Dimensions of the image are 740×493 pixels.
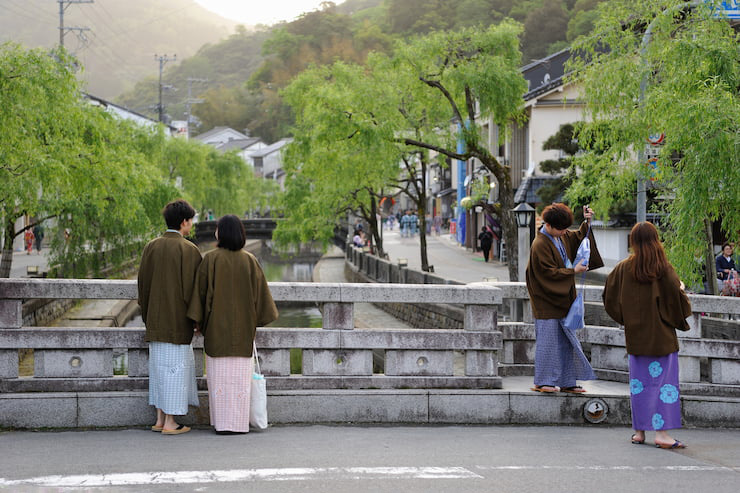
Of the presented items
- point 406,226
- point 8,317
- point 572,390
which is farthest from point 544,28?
point 8,317

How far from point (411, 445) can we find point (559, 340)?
177cm

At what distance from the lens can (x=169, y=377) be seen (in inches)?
263

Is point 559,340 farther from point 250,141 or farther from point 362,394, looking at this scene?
point 250,141

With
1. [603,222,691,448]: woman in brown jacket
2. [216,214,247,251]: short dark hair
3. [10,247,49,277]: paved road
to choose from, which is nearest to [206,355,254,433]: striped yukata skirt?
[216,214,247,251]: short dark hair

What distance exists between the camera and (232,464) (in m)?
5.64

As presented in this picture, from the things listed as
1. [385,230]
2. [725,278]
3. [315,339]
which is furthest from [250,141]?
[315,339]

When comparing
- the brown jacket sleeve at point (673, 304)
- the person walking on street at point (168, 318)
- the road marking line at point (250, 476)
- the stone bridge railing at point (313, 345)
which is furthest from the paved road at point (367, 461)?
the brown jacket sleeve at point (673, 304)

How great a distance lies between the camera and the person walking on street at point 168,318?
6.64m

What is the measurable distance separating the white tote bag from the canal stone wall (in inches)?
14.2

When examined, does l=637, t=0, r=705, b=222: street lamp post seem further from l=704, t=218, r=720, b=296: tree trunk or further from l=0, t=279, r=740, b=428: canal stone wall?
l=0, t=279, r=740, b=428: canal stone wall

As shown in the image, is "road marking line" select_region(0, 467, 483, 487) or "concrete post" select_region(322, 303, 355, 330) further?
"concrete post" select_region(322, 303, 355, 330)

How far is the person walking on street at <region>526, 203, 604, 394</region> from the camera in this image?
7.26 meters

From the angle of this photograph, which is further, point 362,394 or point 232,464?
point 362,394

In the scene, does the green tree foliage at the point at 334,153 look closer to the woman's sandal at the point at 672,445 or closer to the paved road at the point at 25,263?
the paved road at the point at 25,263
